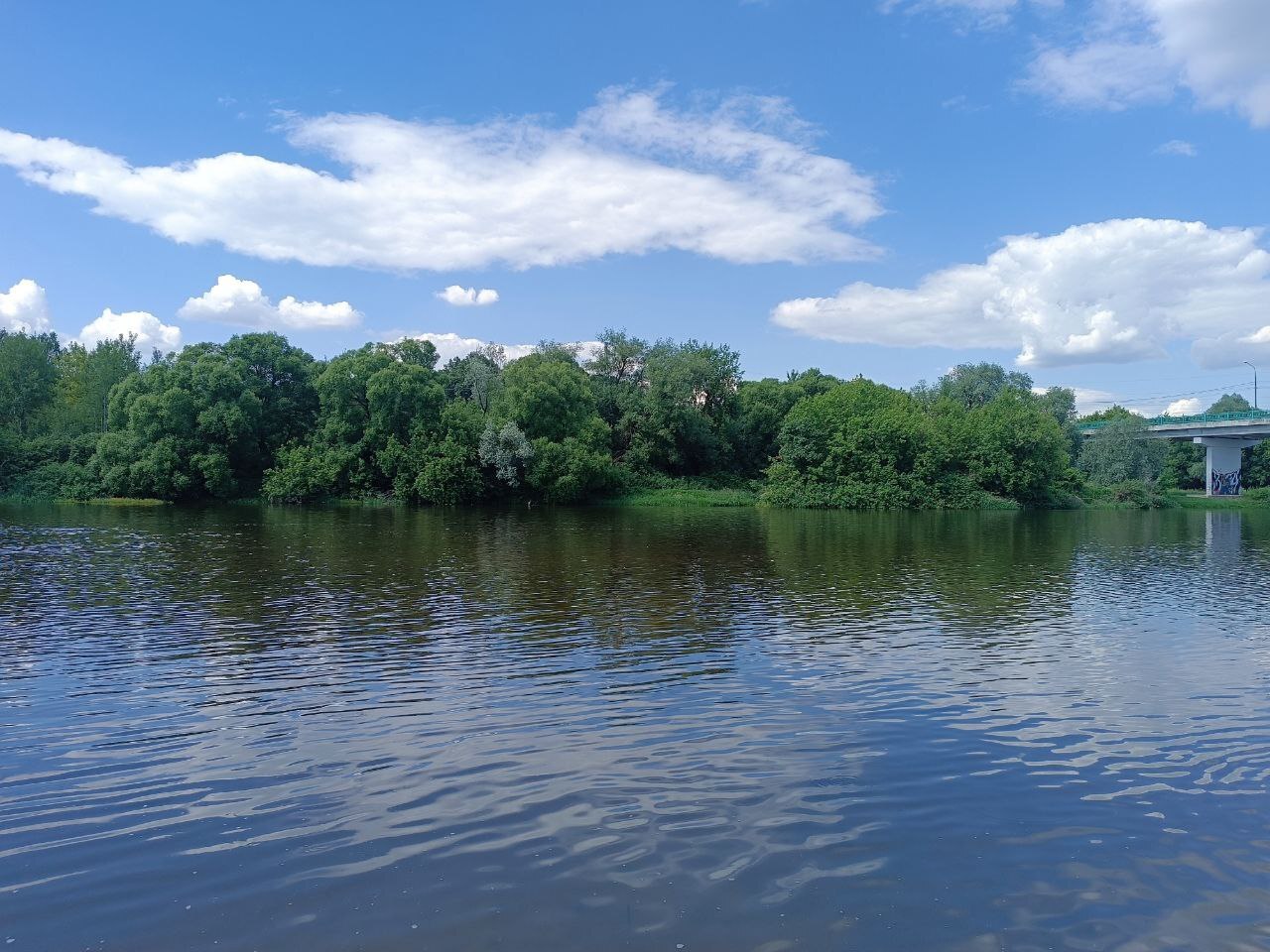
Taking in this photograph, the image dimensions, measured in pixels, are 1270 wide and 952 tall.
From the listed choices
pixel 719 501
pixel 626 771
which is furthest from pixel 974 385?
pixel 626 771

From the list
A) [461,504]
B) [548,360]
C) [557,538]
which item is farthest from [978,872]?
[548,360]

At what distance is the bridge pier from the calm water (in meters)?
92.4

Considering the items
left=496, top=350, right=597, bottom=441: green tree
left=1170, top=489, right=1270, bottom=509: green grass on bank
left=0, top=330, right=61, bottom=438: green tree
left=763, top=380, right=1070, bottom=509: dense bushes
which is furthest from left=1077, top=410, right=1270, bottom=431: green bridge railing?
left=0, top=330, right=61, bottom=438: green tree

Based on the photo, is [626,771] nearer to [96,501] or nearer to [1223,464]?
[96,501]

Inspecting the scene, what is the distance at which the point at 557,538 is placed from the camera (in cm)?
4194

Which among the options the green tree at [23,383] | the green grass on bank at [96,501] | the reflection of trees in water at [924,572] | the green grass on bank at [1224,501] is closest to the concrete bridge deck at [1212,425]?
the green grass on bank at [1224,501]

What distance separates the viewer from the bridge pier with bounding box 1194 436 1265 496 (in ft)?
327

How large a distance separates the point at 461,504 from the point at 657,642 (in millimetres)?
57135

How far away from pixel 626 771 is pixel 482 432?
2584 inches

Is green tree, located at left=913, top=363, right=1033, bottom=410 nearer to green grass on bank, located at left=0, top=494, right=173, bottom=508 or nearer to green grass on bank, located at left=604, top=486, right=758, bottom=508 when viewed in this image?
green grass on bank, located at left=604, top=486, right=758, bottom=508

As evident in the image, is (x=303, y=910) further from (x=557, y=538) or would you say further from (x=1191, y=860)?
(x=557, y=538)

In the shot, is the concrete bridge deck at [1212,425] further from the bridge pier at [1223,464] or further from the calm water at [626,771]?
the calm water at [626,771]

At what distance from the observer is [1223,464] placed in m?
100

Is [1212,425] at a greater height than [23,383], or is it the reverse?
[23,383]
